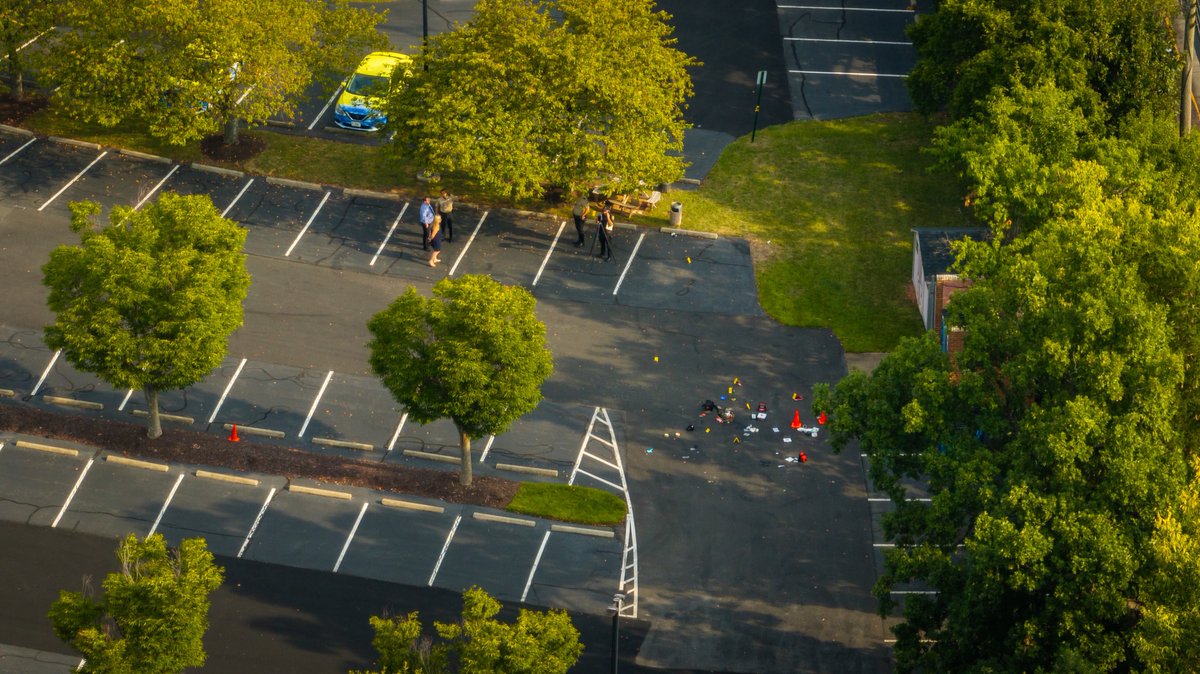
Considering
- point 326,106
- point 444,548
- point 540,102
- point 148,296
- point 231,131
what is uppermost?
point 540,102

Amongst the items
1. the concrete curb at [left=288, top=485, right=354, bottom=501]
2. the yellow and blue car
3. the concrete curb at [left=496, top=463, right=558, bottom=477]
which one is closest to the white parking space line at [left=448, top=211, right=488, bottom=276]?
the yellow and blue car

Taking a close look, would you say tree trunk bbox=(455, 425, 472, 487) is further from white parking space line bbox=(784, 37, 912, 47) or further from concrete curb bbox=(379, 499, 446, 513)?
white parking space line bbox=(784, 37, 912, 47)

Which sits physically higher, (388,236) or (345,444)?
(388,236)

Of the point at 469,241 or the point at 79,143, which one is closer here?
the point at 469,241

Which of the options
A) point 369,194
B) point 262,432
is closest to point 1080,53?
point 369,194

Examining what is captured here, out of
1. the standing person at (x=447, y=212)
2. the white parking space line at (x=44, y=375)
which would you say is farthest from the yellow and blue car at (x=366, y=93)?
the white parking space line at (x=44, y=375)

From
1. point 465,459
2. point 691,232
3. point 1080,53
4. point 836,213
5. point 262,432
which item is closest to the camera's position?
point 465,459

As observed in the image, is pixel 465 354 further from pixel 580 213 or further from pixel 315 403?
pixel 580 213
